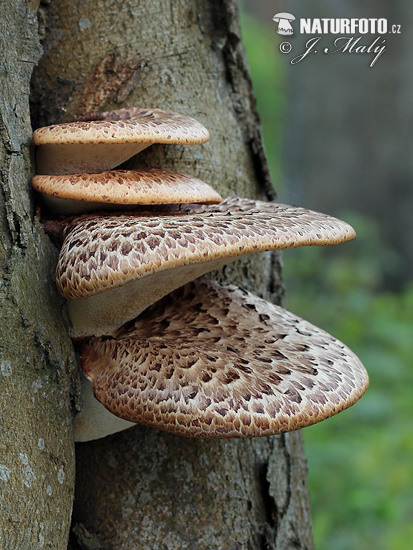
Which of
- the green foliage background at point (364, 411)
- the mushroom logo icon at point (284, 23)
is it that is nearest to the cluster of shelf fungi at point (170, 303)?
the mushroom logo icon at point (284, 23)

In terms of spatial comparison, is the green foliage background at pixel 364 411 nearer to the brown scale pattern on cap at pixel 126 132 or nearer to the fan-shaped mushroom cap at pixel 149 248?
the fan-shaped mushroom cap at pixel 149 248

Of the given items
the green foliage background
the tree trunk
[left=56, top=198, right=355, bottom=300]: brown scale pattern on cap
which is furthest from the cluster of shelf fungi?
the green foliage background

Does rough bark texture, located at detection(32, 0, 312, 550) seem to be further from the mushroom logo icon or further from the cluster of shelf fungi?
the mushroom logo icon

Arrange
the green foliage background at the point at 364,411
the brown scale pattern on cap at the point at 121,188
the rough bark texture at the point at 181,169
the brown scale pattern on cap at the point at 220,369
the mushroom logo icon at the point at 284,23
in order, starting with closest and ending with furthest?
the brown scale pattern on cap at the point at 220,369 → the brown scale pattern on cap at the point at 121,188 → the rough bark texture at the point at 181,169 → the mushroom logo icon at the point at 284,23 → the green foliage background at the point at 364,411

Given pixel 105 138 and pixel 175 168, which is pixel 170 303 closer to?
pixel 175 168

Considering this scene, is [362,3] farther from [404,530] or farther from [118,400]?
[118,400]

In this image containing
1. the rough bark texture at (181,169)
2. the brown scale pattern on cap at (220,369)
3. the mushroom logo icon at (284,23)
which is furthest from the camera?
the mushroom logo icon at (284,23)

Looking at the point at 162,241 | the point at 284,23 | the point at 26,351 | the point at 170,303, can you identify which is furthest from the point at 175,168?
the point at 284,23
